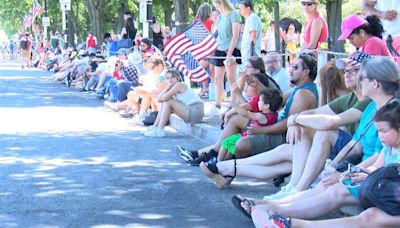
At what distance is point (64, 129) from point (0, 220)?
21.4ft

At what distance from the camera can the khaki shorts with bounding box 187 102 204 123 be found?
473 inches

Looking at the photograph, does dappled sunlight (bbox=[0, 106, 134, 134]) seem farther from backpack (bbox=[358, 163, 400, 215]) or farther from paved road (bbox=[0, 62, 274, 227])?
backpack (bbox=[358, 163, 400, 215])

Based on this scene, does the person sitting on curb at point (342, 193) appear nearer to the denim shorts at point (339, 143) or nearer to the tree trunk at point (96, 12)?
the denim shorts at point (339, 143)

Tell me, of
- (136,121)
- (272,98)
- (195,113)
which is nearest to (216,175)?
(272,98)

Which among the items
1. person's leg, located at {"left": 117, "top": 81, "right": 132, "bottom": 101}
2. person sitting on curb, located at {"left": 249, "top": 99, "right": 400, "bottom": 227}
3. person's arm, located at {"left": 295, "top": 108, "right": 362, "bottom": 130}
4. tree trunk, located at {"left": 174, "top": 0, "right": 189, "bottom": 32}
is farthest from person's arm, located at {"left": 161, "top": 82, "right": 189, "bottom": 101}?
tree trunk, located at {"left": 174, "top": 0, "right": 189, "bottom": 32}

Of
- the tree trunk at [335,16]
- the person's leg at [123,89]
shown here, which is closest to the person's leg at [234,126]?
the person's leg at [123,89]

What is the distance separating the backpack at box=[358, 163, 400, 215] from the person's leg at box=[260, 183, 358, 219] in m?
0.43

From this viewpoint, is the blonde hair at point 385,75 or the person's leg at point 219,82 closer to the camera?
the blonde hair at point 385,75

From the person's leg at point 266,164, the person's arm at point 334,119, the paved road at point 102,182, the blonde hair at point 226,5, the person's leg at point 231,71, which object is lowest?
the paved road at point 102,182

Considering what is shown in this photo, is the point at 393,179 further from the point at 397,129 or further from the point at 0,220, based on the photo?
the point at 0,220

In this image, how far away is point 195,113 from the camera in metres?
12.1

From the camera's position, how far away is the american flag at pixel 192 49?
48.0ft

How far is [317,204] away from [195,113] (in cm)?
648

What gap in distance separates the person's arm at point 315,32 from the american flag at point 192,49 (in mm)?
4215
